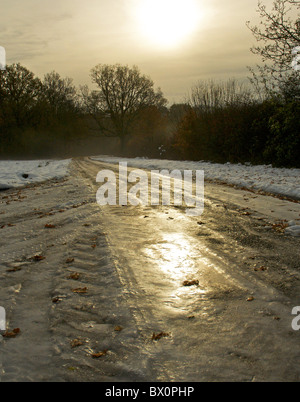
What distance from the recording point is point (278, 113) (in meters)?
17.3

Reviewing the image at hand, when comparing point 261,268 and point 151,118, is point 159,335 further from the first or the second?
point 151,118

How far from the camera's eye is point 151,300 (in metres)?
3.11

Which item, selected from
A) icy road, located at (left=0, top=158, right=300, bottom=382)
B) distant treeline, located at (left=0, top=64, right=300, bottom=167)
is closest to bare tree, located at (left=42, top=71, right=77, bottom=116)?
distant treeline, located at (left=0, top=64, right=300, bottom=167)

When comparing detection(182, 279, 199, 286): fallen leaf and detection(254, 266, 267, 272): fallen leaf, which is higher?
detection(254, 266, 267, 272): fallen leaf

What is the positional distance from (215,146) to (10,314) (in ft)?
67.5

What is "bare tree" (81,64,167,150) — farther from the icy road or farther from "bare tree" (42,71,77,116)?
the icy road

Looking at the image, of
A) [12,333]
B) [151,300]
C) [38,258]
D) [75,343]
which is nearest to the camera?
[75,343]

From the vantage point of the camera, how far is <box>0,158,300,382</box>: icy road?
2273mm

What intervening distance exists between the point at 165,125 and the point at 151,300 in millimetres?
40903

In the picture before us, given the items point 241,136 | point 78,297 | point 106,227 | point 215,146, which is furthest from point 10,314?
point 215,146

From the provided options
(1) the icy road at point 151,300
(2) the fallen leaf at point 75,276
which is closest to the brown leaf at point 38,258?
(1) the icy road at point 151,300

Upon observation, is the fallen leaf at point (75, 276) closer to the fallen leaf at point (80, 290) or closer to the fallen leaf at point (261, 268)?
the fallen leaf at point (80, 290)

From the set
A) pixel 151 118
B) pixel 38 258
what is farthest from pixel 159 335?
pixel 151 118

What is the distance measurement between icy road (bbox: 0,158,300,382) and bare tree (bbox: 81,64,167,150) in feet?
146
